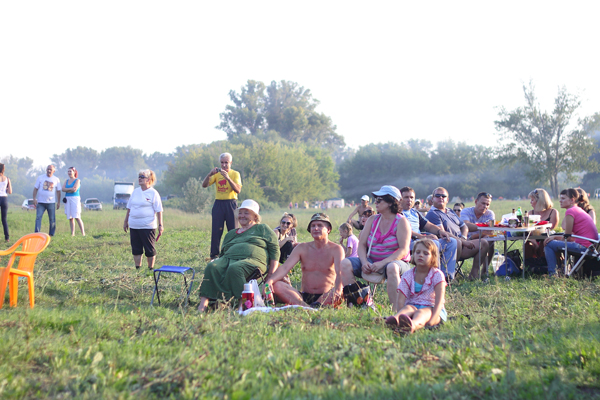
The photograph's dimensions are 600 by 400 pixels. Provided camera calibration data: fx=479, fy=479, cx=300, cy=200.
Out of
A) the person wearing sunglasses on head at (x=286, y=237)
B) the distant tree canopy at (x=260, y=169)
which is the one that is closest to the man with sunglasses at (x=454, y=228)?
the person wearing sunglasses on head at (x=286, y=237)

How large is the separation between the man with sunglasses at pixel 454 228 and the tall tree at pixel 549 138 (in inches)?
1701

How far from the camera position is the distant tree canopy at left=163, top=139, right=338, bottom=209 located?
50594 mm

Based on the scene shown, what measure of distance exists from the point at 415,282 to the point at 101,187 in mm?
102271

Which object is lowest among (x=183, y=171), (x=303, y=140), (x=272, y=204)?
(x=272, y=204)

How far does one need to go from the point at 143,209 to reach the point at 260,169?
44.4 metres

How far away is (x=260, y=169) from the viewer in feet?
170

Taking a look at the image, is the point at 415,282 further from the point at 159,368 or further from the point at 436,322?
the point at 159,368

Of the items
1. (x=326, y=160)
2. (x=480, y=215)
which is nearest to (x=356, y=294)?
(x=480, y=215)

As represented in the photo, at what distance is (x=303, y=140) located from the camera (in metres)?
81.0

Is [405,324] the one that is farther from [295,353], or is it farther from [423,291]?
[295,353]

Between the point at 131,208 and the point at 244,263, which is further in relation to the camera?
the point at 131,208

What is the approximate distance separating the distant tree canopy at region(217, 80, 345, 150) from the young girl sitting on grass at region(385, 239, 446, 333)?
73.0m

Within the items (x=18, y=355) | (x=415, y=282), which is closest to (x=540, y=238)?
(x=415, y=282)

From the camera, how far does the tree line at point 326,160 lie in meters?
46.5
